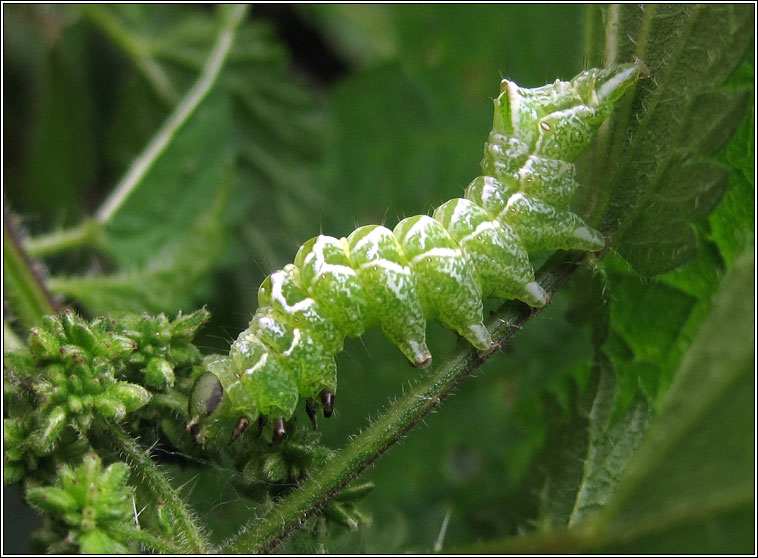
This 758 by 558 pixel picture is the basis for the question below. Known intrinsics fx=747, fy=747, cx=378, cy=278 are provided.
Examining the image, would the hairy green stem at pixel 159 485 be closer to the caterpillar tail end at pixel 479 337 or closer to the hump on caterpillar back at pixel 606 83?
the caterpillar tail end at pixel 479 337

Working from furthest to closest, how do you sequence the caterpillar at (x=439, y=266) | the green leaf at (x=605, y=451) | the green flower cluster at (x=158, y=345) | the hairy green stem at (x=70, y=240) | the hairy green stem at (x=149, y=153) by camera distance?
the hairy green stem at (x=149, y=153) < the hairy green stem at (x=70, y=240) < the green leaf at (x=605, y=451) < the caterpillar at (x=439, y=266) < the green flower cluster at (x=158, y=345)

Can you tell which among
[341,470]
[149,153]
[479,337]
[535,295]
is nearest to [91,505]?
[341,470]

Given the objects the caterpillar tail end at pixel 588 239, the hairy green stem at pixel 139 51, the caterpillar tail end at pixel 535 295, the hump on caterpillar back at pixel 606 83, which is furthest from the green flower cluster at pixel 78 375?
the hairy green stem at pixel 139 51

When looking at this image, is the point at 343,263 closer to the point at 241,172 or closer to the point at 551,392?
the point at 551,392

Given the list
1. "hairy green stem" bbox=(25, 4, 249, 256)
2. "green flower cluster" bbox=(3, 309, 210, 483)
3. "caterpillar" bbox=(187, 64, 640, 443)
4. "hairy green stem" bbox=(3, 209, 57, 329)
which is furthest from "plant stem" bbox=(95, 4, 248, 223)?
"green flower cluster" bbox=(3, 309, 210, 483)

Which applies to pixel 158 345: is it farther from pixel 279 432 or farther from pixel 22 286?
pixel 22 286

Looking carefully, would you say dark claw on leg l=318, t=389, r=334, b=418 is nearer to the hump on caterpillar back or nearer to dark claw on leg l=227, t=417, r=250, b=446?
dark claw on leg l=227, t=417, r=250, b=446

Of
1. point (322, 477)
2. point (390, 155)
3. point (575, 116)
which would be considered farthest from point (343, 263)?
point (390, 155)
